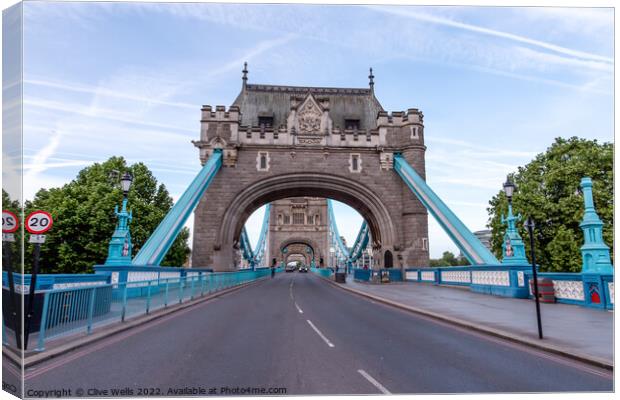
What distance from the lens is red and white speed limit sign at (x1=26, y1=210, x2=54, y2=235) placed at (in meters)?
5.02

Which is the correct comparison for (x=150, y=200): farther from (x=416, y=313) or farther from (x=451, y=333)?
(x=451, y=333)

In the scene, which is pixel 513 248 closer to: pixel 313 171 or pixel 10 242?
pixel 313 171

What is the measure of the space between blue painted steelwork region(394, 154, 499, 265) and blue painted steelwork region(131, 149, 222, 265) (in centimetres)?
1369

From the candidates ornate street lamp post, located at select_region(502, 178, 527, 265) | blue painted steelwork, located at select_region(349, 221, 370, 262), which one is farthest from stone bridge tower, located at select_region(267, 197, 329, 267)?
ornate street lamp post, located at select_region(502, 178, 527, 265)

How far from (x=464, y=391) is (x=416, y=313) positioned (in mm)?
6236

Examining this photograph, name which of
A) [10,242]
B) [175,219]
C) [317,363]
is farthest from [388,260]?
[10,242]

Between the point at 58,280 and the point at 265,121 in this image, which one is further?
the point at 265,121

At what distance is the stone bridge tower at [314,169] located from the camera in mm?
25906

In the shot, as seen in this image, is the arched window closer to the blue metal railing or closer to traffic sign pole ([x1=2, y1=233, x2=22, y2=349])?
the blue metal railing

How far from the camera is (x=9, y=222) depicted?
429 centimetres

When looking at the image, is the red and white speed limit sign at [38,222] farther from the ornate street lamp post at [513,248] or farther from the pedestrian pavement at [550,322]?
the ornate street lamp post at [513,248]

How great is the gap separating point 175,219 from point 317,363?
53.5ft

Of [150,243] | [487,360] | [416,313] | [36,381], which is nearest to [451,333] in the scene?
[487,360]

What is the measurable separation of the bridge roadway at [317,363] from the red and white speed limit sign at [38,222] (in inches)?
73.2
